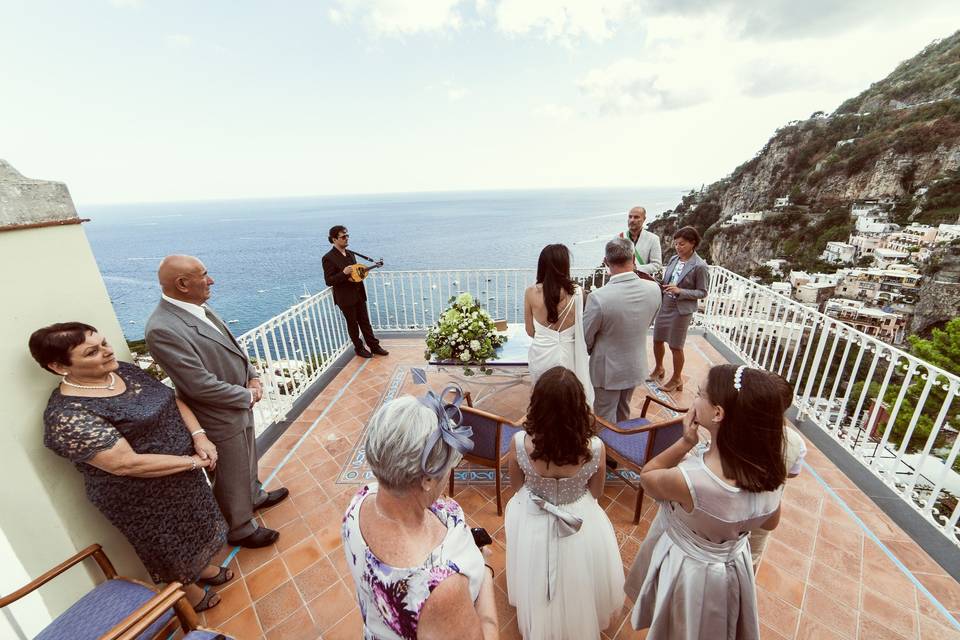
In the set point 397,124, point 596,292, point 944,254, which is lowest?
point 944,254

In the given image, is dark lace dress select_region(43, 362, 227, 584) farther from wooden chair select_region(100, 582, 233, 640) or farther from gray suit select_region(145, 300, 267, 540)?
wooden chair select_region(100, 582, 233, 640)

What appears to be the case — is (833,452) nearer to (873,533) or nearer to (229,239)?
(873,533)

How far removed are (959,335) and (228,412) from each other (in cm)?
2428

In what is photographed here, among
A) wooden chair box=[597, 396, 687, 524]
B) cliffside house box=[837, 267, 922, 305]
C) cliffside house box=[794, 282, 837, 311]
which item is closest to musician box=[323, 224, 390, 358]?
wooden chair box=[597, 396, 687, 524]

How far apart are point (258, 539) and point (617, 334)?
291 cm

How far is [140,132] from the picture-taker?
192 ft

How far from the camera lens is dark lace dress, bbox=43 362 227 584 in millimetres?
1588

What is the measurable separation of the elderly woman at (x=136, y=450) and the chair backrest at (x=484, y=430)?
1.51 m

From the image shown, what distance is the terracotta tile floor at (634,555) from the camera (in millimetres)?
2016

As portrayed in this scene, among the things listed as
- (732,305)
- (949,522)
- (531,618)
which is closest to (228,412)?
(531,618)

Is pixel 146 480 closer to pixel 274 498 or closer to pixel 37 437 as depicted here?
pixel 37 437

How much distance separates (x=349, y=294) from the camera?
4.94m

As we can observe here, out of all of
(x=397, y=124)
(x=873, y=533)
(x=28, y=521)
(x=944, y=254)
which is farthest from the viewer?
(x=397, y=124)

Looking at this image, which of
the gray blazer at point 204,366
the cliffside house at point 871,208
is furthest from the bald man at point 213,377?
the cliffside house at point 871,208
